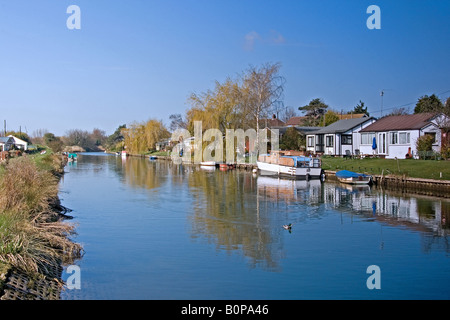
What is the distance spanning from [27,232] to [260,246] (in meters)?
7.18

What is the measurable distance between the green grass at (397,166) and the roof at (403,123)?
3861 millimetres

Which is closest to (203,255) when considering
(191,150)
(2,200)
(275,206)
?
(2,200)

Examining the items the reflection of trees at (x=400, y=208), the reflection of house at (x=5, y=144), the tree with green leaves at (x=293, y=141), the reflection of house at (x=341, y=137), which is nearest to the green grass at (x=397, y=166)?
the reflection of trees at (x=400, y=208)

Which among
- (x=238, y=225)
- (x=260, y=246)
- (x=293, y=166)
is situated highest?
(x=293, y=166)

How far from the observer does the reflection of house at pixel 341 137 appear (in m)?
48.8

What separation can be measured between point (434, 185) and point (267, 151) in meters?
32.9

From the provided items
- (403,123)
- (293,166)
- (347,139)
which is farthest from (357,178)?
(347,139)

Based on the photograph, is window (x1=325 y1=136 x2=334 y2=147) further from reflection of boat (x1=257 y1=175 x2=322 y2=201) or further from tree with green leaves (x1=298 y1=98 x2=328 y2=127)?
tree with green leaves (x1=298 y1=98 x2=328 y2=127)

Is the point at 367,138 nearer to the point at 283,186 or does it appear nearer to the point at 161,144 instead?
A: the point at 283,186

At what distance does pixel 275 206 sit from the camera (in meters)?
24.2

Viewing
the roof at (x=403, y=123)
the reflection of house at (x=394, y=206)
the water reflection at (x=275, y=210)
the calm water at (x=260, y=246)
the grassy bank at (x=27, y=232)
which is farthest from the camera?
the roof at (x=403, y=123)

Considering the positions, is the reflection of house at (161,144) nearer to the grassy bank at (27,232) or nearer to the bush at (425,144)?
the bush at (425,144)

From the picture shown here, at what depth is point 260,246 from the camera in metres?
15.2

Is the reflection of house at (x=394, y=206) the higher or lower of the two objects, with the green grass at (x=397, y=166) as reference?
lower
